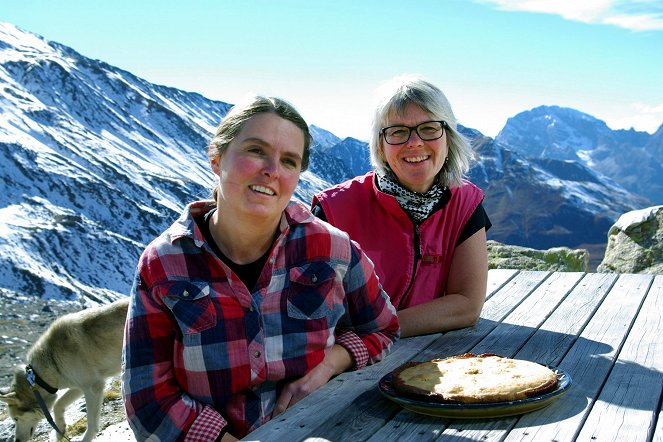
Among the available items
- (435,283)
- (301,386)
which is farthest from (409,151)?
(301,386)

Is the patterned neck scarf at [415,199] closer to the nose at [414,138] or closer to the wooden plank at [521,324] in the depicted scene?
the nose at [414,138]

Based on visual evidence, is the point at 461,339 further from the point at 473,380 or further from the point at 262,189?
the point at 262,189

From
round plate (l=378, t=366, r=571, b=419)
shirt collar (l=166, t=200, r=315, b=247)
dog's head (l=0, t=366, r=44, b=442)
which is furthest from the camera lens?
dog's head (l=0, t=366, r=44, b=442)

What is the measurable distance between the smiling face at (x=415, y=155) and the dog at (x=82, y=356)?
568 cm

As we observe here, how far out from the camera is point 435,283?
4.45m

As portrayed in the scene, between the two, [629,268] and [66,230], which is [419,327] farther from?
[66,230]

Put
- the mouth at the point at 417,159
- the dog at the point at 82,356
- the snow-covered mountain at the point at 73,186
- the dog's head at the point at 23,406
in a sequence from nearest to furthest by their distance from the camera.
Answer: the mouth at the point at 417,159
the dog at the point at 82,356
the dog's head at the point at 23,406
the snow-covered mountain at the point at 73,186

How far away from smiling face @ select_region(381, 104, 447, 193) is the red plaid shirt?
4.09ft

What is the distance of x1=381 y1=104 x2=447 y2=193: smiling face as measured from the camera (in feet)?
13.9

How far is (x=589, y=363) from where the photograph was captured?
11.2ft

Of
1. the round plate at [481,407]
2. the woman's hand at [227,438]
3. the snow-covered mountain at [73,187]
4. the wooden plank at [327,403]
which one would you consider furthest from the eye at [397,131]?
the snow-covered mountain at [73,187]

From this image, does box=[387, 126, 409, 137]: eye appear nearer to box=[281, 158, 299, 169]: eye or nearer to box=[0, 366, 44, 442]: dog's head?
box=[281, 158, 299, 169]: eye

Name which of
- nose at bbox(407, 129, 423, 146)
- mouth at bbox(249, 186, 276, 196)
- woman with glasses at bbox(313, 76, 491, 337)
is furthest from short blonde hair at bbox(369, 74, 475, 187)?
mouth at bbox(249, 186, 276, 196)

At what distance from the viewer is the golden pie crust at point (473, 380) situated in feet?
8.89
